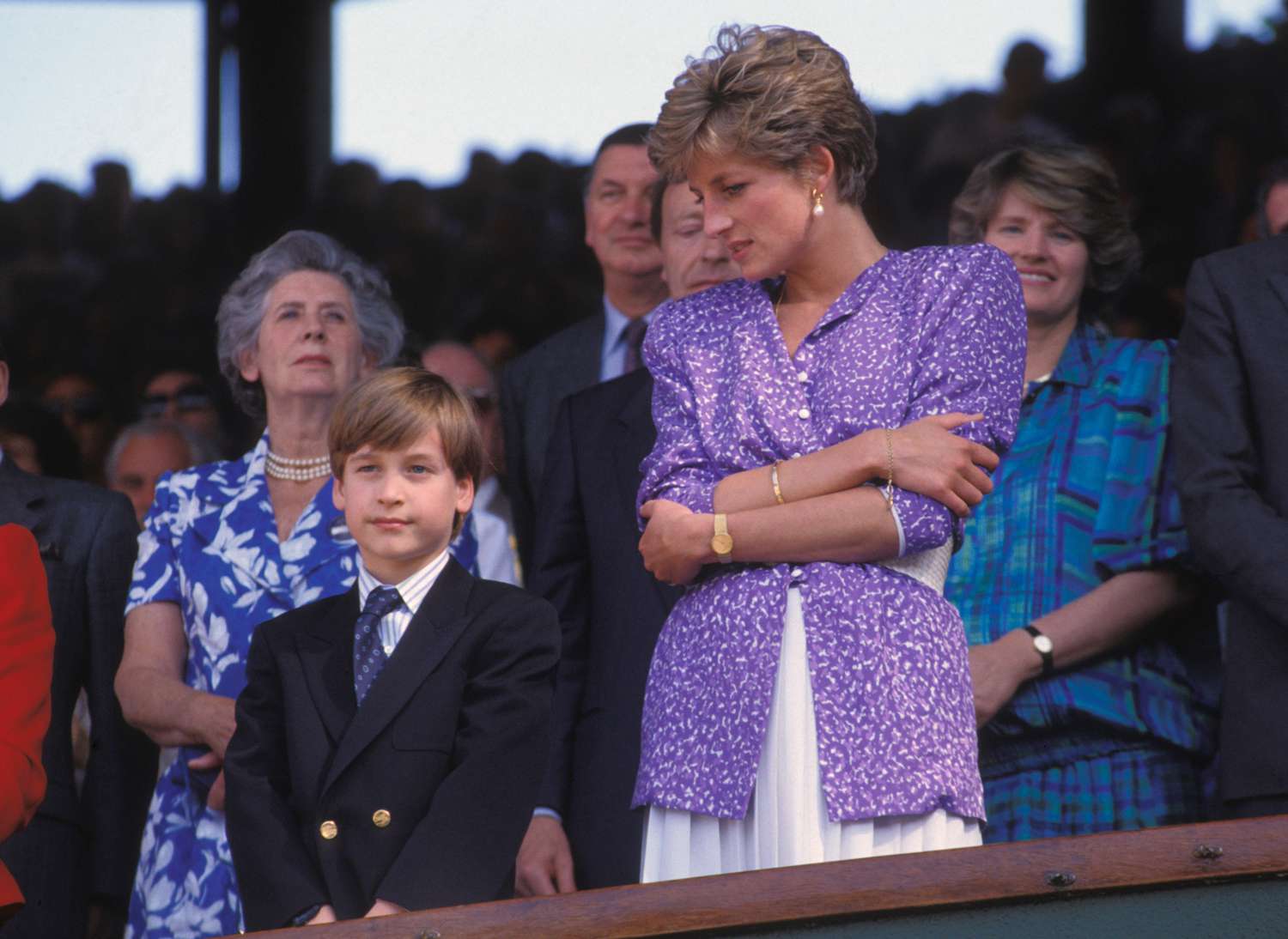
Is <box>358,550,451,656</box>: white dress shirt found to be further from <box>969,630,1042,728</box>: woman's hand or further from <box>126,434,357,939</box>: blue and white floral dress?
<box>969,630,1042,728</box>: woman's hand

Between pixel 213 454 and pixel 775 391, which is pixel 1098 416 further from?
pixel 213 454

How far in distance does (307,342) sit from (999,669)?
1.35 meters

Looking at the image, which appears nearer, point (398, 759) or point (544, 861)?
point (398, 759)

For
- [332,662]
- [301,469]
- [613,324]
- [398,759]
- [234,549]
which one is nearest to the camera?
[398,759]

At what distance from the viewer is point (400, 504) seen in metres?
3.04

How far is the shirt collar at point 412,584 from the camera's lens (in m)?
3.02

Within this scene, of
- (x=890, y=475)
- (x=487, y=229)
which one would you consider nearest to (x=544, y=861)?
(x=890, y=475)

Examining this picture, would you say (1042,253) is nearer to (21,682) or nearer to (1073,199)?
(1073,199)

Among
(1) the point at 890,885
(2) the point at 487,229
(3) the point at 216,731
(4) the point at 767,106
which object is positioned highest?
(2) the point at 487,229

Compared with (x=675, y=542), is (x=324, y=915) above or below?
below

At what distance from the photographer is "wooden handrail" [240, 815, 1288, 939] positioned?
2416mm

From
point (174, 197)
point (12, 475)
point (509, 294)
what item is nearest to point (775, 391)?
point (12, 475)

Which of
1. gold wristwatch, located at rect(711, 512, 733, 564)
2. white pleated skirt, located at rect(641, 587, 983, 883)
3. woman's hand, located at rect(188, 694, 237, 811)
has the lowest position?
white pleated skirt, located at rect(641, 587, 983, 883)

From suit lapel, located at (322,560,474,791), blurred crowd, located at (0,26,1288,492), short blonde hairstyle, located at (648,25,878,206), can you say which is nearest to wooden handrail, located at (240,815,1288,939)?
suit lapel, located at (322,560,474,791)
